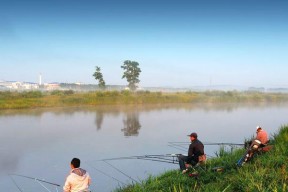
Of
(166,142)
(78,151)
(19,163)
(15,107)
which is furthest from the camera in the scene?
(15,107)

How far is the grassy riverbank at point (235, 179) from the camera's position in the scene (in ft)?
21.7

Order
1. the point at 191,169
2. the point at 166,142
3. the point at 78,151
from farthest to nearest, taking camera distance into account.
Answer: the point at 166,142 → the point at 78,151 → the point at 191,169

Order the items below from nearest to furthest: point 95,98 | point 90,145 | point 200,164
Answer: point 200,164
point 90,145
point 95,98

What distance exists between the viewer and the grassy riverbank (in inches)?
261

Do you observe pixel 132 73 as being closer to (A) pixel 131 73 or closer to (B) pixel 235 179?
(A) pixel 131 73

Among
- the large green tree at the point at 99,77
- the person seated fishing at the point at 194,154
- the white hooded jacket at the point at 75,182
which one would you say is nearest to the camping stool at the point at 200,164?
the person seated fishing at the point at 194,154

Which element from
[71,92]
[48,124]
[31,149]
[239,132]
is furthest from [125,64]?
[31,149]

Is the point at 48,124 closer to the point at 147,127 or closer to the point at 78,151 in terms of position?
the point at 147,127

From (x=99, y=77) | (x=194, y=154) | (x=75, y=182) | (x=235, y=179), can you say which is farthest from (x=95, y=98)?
(x=75, y=182)

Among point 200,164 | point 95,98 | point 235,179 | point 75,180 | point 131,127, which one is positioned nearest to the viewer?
point 75,180

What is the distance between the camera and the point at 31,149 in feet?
51.0

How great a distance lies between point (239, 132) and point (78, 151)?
429 inches

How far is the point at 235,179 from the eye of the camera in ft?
23.7

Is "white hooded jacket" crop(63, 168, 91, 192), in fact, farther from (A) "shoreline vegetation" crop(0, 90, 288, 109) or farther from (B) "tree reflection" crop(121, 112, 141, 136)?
(A) "shoreline vegetation" crop(0, 90, 288, 109)
